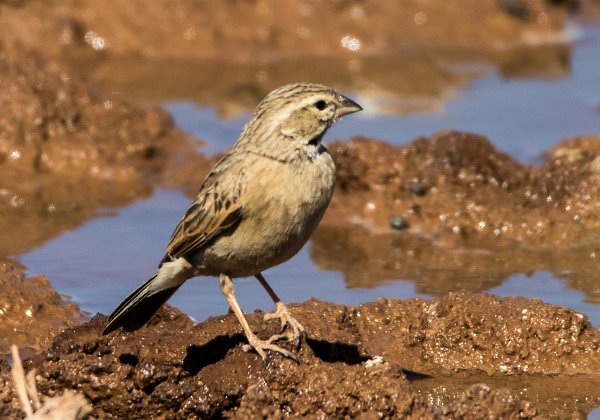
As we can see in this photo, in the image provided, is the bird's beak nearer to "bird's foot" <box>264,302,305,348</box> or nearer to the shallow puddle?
"bird's foot" <box>264,302,305,348</box>

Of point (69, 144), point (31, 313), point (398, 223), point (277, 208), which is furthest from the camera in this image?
point (69, 144)

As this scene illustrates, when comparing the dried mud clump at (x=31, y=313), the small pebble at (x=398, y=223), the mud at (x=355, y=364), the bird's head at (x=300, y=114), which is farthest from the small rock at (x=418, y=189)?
the bird's head at (x=300, y=114)

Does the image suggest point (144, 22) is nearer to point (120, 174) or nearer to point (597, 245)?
point (120, 174)

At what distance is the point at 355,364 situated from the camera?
6289mm

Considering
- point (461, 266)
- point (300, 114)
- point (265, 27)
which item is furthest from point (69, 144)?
point (300, 114)

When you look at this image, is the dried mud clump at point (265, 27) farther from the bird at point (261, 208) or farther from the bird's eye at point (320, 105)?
the bird's eye at point (320, 105)

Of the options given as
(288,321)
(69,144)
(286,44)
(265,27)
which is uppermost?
(265,27)

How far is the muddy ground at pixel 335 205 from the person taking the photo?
5871mm

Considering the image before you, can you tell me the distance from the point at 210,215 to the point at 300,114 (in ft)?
2.32

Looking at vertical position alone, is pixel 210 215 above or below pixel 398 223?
below

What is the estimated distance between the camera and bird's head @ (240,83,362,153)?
6203mm

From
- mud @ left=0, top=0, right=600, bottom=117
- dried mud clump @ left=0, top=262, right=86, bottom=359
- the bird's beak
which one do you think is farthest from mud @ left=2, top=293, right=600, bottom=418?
mud @ left=0, top=0, right=600, bottom=117

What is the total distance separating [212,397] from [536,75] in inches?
335

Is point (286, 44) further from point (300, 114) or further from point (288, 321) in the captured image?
point (288, 321)
